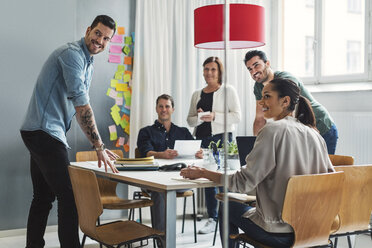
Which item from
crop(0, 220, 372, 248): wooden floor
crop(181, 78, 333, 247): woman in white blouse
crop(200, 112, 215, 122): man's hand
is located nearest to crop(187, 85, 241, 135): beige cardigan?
crop(200, 112, 215, 122): man's hand

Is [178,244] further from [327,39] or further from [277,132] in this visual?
[327,39]

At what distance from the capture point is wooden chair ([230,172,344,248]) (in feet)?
5.59

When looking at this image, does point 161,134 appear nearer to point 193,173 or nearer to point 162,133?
point 162,133

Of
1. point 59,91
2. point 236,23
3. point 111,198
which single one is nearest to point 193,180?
point 59,91

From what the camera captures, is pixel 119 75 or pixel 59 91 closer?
pixel 59 91

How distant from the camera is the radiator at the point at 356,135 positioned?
3479mm

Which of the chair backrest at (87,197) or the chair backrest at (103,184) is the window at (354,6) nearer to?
the chair backrest at (103,184)

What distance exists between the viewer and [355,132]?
3578 mm

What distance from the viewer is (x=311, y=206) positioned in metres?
1.77

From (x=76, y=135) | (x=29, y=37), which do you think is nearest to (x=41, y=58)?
(x=29, y=37)

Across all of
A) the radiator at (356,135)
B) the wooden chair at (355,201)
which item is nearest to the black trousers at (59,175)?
the wooden chair at (355,201)

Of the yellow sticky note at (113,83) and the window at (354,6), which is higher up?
the window at (354,6)

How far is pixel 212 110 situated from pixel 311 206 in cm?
183

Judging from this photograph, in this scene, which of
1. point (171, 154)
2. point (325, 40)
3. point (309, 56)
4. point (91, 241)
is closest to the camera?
point (171, 154)
